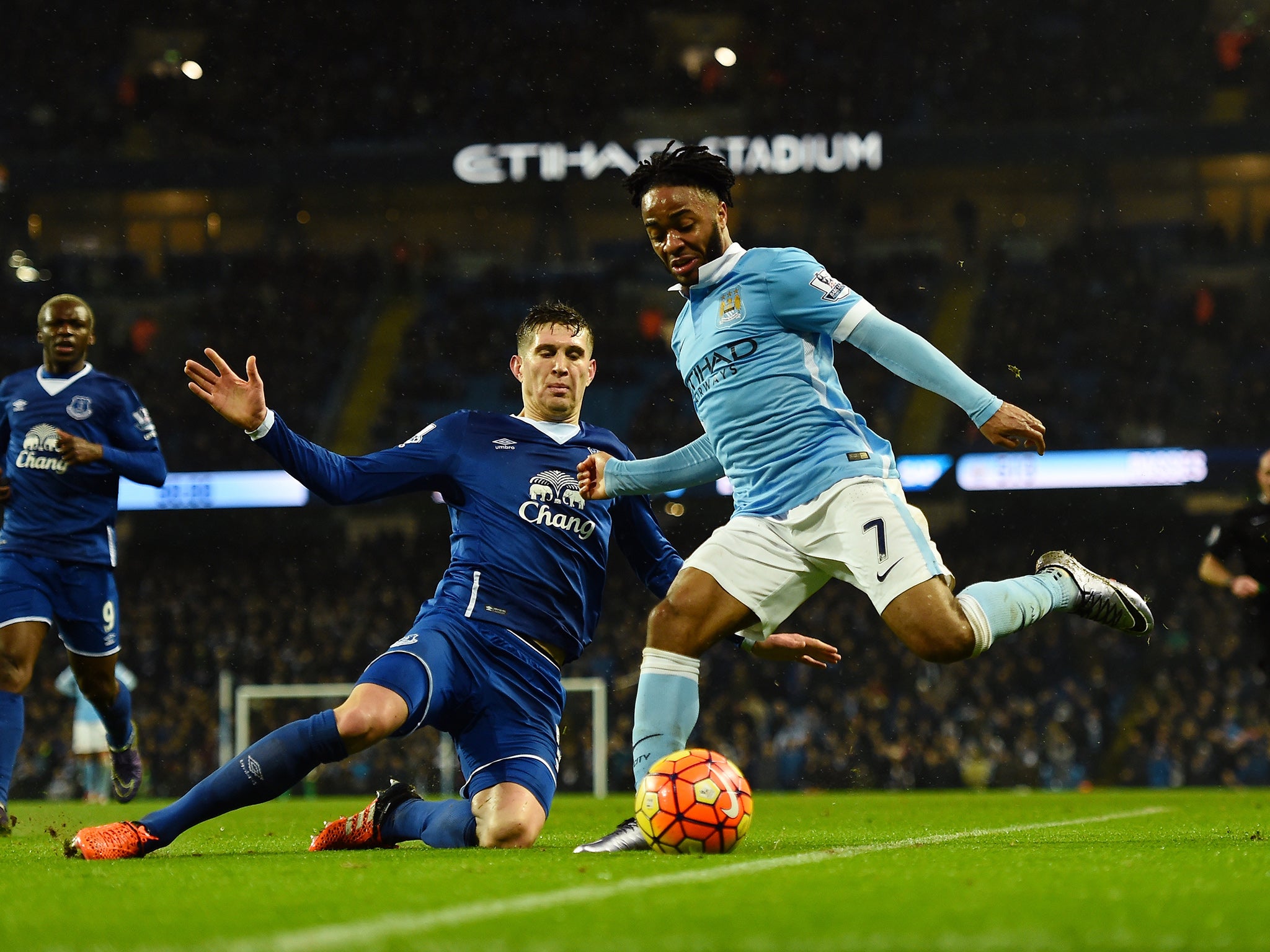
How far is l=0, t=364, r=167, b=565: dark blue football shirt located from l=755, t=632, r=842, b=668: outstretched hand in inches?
→ 143

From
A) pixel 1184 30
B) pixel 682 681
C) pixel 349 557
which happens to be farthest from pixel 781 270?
pixel 1184 30

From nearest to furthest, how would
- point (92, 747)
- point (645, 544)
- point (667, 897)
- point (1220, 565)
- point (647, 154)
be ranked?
point (667, 897)
point (645, 544)
point (1220, 565)
point (92, 747)
point (647, 154)

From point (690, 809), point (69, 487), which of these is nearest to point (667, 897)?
point (690, 809)

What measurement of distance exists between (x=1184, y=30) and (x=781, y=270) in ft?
79.2

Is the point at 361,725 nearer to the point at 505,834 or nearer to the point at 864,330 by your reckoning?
the point at 505,834

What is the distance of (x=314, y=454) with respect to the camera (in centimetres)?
499

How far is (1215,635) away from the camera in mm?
19312

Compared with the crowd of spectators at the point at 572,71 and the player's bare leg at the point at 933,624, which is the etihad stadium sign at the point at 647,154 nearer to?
the crowd of spectators at the point at 572,71

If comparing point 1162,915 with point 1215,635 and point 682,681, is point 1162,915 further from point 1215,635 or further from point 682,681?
point 1215,635

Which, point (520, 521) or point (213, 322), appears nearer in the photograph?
point (520, 521)

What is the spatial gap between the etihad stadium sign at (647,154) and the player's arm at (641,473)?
63.6 ft

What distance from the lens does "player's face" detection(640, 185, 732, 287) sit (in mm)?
5066

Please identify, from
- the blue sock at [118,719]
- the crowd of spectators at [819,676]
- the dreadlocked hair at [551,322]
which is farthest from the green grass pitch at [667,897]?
the crowd of spectators at [819,676]

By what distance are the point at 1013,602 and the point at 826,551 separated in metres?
0.65
